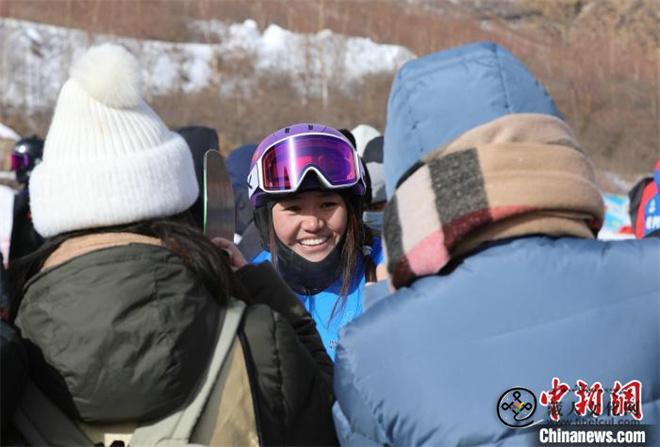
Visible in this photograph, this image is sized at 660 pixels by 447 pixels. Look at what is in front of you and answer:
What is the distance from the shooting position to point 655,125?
32.1m

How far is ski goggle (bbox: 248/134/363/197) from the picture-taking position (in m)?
3.38

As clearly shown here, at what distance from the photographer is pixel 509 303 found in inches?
64.7

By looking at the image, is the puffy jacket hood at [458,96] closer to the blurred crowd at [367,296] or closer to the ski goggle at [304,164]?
the blurred crowd at [367,296]

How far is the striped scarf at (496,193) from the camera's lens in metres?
1.61

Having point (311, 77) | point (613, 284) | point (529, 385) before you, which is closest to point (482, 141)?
point (613, 284)

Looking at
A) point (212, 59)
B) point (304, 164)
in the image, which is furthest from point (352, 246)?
point (212, 59)

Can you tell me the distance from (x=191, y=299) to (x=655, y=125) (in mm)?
32896

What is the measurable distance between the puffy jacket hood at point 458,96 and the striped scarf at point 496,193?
0.03 meters

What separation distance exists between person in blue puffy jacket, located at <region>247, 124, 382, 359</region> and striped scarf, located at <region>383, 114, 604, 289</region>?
1.70 metres

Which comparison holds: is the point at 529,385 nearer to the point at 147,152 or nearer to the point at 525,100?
the point at 525,100

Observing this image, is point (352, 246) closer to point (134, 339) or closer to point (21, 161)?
point (134, 339)

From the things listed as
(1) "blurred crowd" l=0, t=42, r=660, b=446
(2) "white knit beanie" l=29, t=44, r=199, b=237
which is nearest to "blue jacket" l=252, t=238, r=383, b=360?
(1) "blurred crowd" l=0, t=42, r=660, b=446

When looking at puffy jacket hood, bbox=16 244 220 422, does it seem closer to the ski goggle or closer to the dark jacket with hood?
the dark jacket with hood

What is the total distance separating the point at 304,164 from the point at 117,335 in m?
1.73
